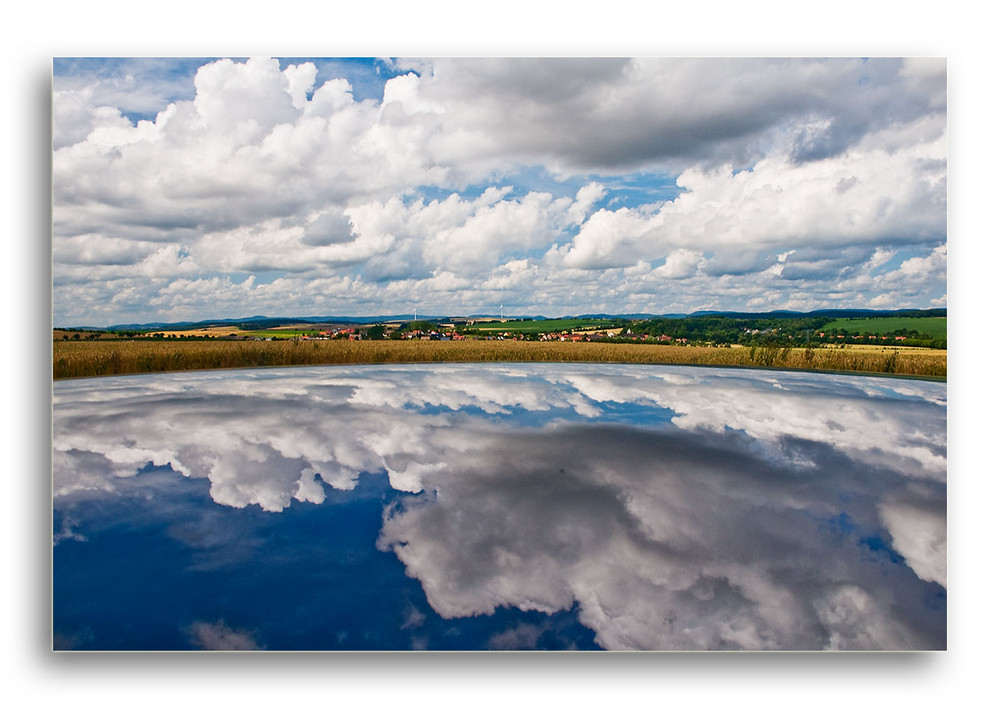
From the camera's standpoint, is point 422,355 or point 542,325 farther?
point 422,355

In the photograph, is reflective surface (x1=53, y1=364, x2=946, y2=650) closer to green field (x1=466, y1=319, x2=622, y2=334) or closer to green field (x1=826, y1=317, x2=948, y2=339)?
green field (x1=826, y1=317, x2=948, y2=339)

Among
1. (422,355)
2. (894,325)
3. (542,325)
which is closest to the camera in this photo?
(894,325)

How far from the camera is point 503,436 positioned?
7.88 meters

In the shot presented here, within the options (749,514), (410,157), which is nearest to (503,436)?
(749,514)

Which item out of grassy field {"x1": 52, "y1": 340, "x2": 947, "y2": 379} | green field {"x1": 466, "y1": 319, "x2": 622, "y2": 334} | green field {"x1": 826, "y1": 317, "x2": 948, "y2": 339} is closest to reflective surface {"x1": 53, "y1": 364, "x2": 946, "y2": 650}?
grassy field {"x1": 52, "y1": 340, "x2": 947, "y2": 379}

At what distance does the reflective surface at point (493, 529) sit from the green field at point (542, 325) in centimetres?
237

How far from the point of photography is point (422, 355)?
1490 cm

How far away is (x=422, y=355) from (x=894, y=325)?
1048 centimetres

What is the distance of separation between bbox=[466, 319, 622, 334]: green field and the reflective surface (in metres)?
2.37

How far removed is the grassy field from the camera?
27.9 feet

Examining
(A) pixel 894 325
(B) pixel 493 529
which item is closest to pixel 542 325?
(A) pixel 894 325

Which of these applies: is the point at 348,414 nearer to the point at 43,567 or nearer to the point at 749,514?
the point at 43,567

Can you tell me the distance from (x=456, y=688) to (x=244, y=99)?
707 centimetres

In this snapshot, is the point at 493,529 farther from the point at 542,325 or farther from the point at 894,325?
the point at 894,325
